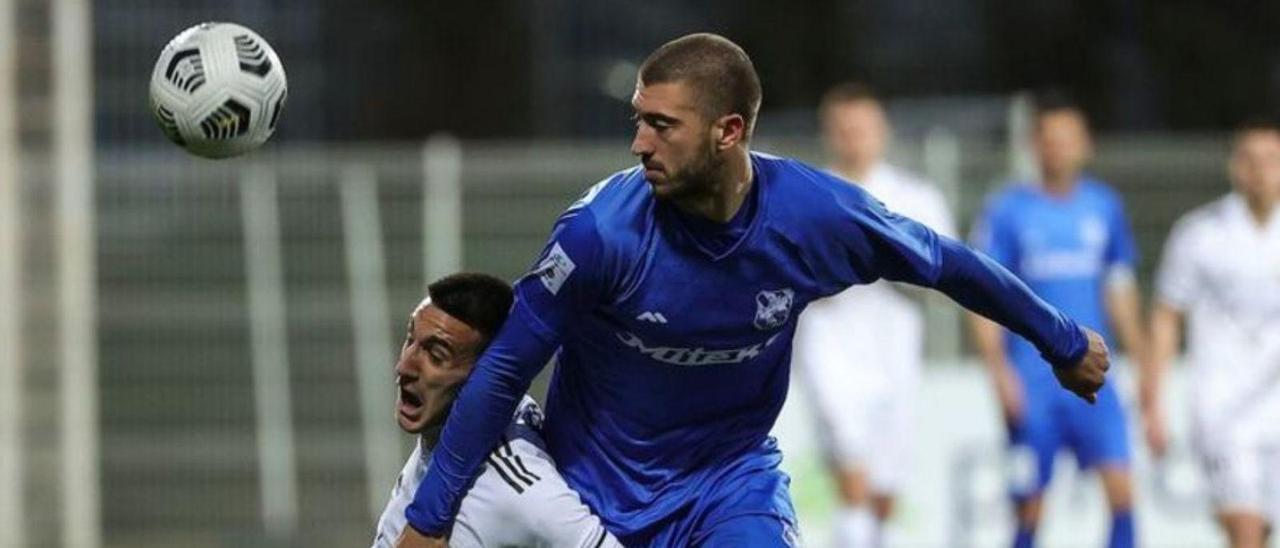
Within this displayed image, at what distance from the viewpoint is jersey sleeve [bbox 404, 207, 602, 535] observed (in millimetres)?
6816

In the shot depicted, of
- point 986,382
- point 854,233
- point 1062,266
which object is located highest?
point 854,233

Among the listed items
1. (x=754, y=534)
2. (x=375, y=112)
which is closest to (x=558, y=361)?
(x=754, y=534)

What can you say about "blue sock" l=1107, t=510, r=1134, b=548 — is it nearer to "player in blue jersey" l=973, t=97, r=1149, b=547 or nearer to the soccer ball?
"player in blue jersey" l=973, t=97, r=1149, b=547

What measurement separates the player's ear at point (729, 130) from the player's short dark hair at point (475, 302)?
0.75 metres

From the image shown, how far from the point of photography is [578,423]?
7.38m

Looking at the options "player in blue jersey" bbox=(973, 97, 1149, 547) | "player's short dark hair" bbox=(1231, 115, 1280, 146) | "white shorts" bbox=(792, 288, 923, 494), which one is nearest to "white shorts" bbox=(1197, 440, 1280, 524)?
"player in blue jersey" bbox=(973, 97, 1149, 547)

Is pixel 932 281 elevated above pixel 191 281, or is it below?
above

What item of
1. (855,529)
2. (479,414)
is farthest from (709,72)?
(855,529)

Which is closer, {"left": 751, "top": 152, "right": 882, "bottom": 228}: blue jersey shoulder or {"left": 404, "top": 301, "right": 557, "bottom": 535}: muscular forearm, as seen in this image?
{"left": 404, "top": 301, "right": 557, "bottom": 535}: muscular forearm

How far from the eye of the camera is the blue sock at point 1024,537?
12766 millimetres

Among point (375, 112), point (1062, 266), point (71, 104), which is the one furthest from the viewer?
point (375, 112)

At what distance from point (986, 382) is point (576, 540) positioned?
8.71 metres

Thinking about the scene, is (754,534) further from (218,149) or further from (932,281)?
(218,149)

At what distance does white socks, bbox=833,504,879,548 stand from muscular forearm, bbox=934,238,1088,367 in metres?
5.94
